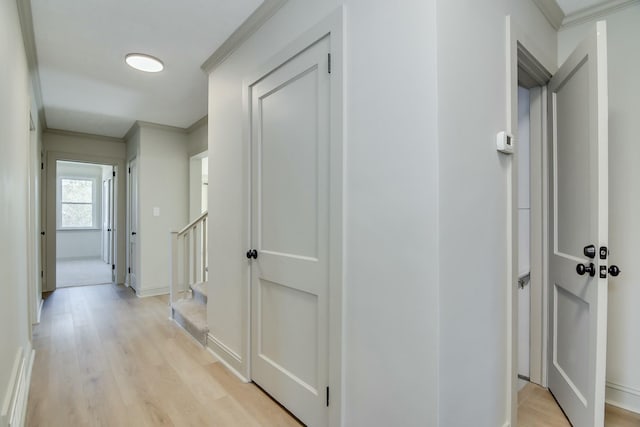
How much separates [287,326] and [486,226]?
118 cm

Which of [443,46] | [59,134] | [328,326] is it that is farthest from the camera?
[59,134]

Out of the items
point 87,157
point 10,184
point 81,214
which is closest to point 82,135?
point 87,157

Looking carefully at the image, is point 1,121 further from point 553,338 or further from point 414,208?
point 553,338

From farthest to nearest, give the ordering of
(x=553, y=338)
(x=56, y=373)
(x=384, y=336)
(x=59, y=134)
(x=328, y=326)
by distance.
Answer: (x=59, y=134), (x=56, y=373), (x=553, y=338), (x=328, y=326), (x=384, y=336)

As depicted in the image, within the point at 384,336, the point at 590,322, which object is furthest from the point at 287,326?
the point at 590,322

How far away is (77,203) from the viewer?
27.3ft

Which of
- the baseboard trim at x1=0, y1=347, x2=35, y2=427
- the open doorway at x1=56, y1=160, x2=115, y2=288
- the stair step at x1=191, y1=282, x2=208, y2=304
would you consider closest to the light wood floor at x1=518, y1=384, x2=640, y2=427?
the baseboard trim at x1=0, y1=347, x2=35, y2=427

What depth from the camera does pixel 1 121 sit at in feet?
4.80

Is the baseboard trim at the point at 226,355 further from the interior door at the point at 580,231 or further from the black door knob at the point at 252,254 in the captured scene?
the interior door at the point at 580,231

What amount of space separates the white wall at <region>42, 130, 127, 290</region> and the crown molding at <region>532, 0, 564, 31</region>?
5.57 meters

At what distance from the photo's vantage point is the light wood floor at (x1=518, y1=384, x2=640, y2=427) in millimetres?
1753

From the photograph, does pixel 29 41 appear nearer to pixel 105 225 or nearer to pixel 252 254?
pixel 252 254

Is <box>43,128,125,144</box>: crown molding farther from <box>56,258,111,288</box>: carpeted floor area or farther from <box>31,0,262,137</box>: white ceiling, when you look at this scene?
<box>56,258,111,288</box>: carpeted floor area

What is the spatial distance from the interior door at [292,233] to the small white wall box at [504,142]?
776 millimetres
